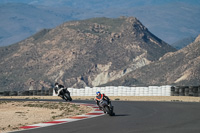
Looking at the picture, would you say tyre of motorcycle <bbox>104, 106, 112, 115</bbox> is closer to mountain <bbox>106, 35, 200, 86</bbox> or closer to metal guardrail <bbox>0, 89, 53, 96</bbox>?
metal guardrail <bbox>0, 89, 53, 96</bbox>

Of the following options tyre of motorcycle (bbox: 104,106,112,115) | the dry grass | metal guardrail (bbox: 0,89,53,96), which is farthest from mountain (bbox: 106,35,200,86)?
tyre of motorcycle (bbox: 104,106,112,115)

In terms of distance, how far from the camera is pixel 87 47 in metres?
168

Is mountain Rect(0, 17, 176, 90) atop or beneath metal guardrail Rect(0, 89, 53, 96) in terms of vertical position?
atop

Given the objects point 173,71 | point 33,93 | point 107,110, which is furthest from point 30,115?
point 173,71

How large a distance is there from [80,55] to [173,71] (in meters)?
51.5

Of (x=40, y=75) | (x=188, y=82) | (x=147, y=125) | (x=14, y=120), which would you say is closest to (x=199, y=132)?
(x=147, y=125)

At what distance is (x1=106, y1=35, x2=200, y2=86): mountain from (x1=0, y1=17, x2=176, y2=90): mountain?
1833 centimetres

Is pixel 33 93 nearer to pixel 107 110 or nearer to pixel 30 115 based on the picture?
pixel 30 115

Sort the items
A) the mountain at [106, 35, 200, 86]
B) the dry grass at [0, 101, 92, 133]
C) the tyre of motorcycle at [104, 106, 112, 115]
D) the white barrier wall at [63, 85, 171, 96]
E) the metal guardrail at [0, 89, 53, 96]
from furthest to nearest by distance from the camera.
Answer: the mountain at [106, 35, 200, 86] → the metal guardrail at [0, 89, 53, 96] → the white barrier wall at [63, 85, 171, 96] → the tyre of motorcycle at [104, 106, 112, 115] → the dry grass at [0, 101, 92, 133]

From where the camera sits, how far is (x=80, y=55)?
545ft

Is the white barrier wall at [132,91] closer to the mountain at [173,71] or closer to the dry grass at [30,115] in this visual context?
the dry grass at [30,115]

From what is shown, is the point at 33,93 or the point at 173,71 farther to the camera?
the point at 173,71

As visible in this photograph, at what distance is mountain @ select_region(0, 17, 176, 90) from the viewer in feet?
507

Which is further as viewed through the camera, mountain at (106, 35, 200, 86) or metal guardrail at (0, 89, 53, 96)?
mountain at (106, 35, 200, 86)
